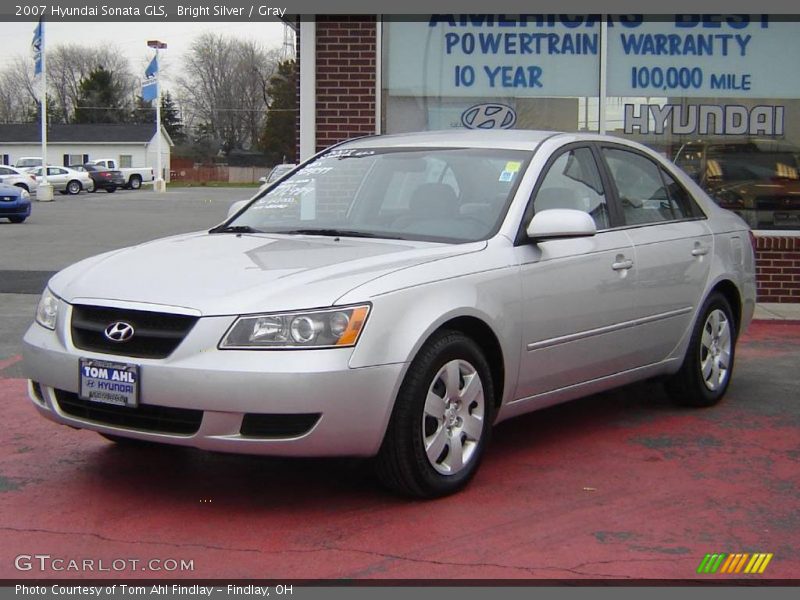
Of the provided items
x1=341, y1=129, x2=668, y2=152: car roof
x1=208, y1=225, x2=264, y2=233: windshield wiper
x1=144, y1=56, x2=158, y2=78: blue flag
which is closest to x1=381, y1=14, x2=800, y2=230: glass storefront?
x1=341, y1=129, x2=668, y2=152: car roof

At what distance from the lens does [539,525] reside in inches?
178

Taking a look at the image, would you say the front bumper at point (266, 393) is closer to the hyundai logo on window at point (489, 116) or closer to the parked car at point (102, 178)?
the hyundai logo on window at point (489, 116)

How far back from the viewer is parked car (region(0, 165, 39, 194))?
47031 mm

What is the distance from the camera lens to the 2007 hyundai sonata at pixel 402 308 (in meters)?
4.36

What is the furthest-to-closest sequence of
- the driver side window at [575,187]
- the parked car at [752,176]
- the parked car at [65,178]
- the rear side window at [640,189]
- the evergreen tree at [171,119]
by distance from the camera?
the evergreen tree at [171,119], the parked car at [65,178], the parked car at [752,176], the rear side window at [640,189], the driver side window at [575,187]

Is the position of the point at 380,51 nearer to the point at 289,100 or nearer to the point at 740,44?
the point at 740,44

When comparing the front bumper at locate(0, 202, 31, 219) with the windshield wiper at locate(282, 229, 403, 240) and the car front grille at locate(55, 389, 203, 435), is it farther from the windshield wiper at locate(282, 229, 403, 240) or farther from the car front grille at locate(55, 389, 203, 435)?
the car front grille at locate(55, 389, 203, 435)

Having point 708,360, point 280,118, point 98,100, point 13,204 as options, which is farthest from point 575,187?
point 98,100

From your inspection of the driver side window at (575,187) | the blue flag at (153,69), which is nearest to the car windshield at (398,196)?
the driver side window at (575,187)

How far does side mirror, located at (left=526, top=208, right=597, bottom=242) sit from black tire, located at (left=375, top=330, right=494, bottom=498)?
2.16ft

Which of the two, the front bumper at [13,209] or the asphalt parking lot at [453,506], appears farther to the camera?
the front bumper at [13,209]

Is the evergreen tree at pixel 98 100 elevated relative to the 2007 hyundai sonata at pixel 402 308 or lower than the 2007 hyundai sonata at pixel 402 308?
elevated

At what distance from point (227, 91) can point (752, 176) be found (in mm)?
85548

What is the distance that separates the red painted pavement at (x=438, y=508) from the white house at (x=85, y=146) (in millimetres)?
77187
